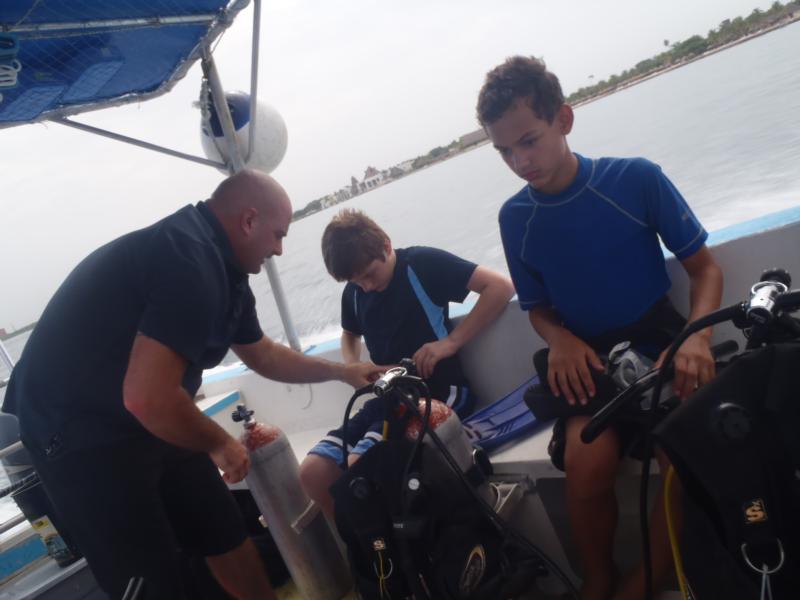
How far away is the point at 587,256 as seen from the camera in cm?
150

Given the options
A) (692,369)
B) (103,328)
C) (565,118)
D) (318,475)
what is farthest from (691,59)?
(103,328)

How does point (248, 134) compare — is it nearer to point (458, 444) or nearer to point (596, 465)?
point (458, 444)

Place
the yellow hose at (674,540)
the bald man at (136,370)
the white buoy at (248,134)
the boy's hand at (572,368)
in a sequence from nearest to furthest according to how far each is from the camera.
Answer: the yellow hose at (674,540), the bald man at (136,370), the boy's hand at (572,368), the white buoy at (248,134)

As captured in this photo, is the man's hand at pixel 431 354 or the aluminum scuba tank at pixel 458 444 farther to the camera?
the man's hand at pixel 431 354

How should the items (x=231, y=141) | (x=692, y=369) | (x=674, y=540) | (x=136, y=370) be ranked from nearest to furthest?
(x=674, y=540) → (x=692, y=369) → (x=136, y=370) → (x=231, y=141)

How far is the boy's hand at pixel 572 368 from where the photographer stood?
4.48 ft

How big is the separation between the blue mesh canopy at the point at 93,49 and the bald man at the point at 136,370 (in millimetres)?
774

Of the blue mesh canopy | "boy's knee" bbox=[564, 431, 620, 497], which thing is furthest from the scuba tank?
the blue mesh canopy

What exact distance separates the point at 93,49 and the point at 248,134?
2.57 ft

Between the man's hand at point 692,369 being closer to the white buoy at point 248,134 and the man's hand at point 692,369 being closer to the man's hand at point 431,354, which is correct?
the man's hand at point 431,354

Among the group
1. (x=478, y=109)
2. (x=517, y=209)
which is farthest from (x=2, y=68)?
(x=517, y=209)

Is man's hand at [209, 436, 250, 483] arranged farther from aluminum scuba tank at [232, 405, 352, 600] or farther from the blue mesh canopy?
the blue mesh canopy

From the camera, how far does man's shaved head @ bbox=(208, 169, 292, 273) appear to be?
4.89ft

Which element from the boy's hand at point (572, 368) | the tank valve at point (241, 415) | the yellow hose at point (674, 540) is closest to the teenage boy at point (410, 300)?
the tank valve at point (241, 415)
